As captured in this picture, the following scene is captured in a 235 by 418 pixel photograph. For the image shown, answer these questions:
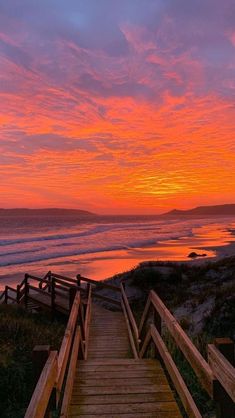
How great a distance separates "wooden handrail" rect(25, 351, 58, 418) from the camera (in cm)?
239

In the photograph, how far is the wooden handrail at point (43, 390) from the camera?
7.85 feet

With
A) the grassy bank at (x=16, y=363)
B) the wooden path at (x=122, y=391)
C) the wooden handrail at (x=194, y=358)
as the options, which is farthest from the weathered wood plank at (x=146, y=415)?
the grassy bank at (x=16, y=363)

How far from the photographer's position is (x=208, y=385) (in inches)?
124

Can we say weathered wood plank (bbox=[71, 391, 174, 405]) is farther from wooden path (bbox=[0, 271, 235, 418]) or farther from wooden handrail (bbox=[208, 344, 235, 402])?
wooden handrail (bbox=[208, 344, 235, 402])

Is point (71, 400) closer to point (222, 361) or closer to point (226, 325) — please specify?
point (222, 361)

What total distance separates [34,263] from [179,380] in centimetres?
3422

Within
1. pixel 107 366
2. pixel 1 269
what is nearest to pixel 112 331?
pixel 107 366

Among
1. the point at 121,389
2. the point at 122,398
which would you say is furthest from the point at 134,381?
the point at 122,398

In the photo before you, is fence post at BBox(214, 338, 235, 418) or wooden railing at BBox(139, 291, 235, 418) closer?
wooden railing at BBox(139, 291, 235, 418)

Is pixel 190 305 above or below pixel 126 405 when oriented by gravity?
below

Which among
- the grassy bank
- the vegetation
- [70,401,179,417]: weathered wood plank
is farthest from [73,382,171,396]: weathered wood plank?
the grassy bank

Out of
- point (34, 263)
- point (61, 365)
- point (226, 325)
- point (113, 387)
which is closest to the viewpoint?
point (61, 365)

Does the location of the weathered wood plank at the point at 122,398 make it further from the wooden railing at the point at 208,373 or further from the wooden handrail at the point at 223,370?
the wooden handrail at the point at 223,370

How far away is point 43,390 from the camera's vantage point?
2699mm
